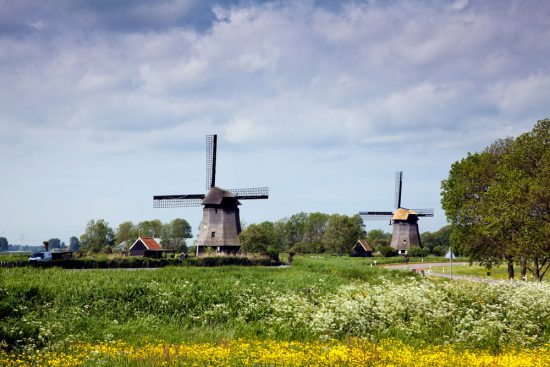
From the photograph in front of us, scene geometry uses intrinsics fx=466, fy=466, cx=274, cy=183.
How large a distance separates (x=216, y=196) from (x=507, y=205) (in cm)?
3196

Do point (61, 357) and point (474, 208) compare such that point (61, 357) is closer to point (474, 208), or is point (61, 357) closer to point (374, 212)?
point (474, 208)

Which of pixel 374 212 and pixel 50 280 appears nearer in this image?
pixel 50 280

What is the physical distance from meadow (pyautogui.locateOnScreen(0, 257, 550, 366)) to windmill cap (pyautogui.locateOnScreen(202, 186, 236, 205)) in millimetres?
32186

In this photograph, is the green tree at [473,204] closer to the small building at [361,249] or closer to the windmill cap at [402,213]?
the windmill cap at [402,213]

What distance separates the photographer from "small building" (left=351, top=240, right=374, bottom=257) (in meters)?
89.3

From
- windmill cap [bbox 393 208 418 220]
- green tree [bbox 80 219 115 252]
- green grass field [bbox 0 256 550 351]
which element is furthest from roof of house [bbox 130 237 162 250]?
green grass field [bbox 0 256 550 351]

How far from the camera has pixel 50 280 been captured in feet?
71.4

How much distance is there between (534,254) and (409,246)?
51538mm

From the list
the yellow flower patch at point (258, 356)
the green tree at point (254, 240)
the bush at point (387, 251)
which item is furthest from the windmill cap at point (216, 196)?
the yellow flower patch at point (258, 356)

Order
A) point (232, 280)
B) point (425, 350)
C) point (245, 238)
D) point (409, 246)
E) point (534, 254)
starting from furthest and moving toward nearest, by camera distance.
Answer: point (409, 246) → point (245, 238) → point (534, 254) → point (232, 280) → point (425, 350)

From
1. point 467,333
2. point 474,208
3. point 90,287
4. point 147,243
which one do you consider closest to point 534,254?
point 474,208

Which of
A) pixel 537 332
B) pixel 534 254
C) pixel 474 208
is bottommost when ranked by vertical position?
pixel 537 332

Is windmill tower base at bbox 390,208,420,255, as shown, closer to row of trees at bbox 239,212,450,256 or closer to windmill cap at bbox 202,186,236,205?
row of trees at bbox 239,212,450,256

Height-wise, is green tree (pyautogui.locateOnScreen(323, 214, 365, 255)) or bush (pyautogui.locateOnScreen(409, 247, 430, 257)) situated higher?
green tree (pyautogui.locateOnScreen(323, 214, 365, 255))
